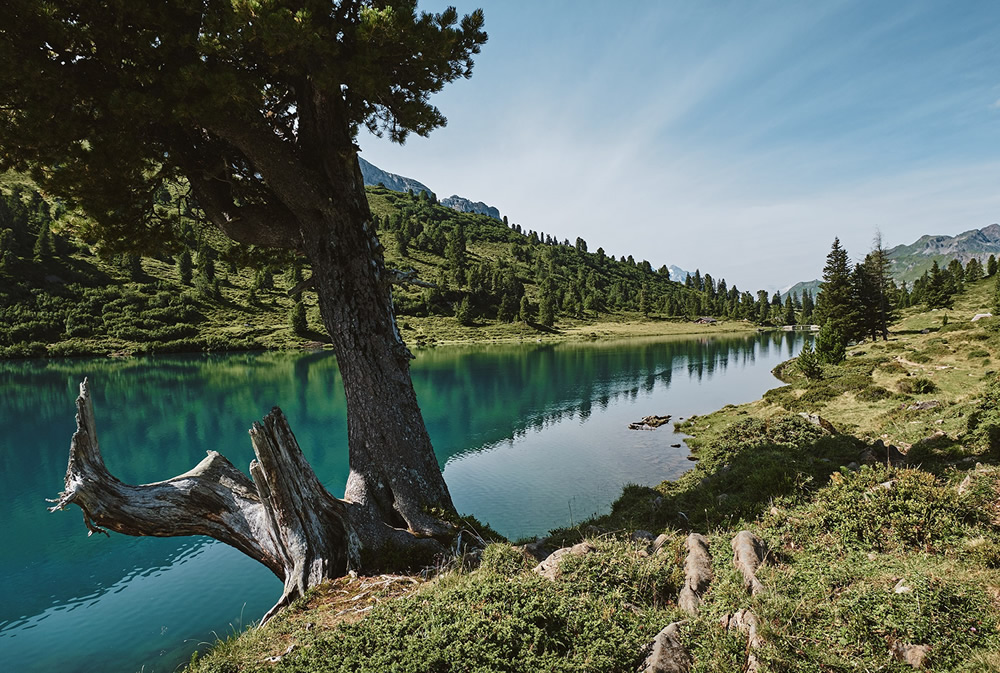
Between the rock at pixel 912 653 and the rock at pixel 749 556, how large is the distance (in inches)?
51.7

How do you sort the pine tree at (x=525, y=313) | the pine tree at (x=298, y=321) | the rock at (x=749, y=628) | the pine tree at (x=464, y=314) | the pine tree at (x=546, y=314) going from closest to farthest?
1. the rock at (x=749, y=628)
2. the pine tree at (x=298, y=321)
3. the pine tree at (x=464, y=314)
4. the pine tree at (x=525, y=313)
5. the pine tree at (x=546, y=314)

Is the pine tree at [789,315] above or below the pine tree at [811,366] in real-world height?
above

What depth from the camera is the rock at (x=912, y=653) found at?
13.1 ft

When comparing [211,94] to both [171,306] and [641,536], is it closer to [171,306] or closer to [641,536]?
[641,536]

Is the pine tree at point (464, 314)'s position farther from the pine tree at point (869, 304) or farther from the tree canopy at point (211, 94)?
the tree canopy at point (211, 94)

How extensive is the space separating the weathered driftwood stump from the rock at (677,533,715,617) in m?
4.19

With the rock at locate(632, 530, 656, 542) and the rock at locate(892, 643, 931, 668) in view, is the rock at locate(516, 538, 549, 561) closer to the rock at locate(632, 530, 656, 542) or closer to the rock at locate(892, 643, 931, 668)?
the rock at locate(632, 530, 656, 542)

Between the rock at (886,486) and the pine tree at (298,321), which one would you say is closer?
the rock at (886,486)

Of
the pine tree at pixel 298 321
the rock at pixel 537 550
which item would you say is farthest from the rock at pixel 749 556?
the pine tree at pixel 298 321

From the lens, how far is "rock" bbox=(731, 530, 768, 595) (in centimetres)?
557

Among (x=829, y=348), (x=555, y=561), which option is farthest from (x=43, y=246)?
(x=829, y=348)

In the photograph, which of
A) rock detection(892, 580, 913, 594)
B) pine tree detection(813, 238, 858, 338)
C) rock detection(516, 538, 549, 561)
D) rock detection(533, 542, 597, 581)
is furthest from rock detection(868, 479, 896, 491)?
pine tree detection(813, 238, 858, 338)

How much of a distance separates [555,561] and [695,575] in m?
1.96

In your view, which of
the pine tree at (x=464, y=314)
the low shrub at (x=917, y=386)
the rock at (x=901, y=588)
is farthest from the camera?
the pine tree at (x=464, y=314)
